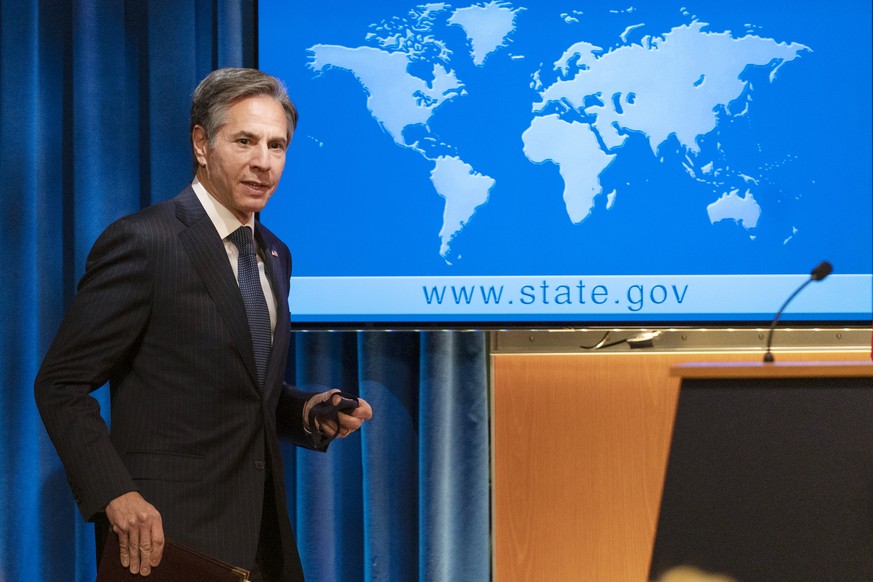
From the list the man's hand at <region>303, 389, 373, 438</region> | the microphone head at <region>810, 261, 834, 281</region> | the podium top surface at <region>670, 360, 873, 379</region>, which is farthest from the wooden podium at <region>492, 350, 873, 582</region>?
the podium top surface at <region>670, 360, 873, 379</region>

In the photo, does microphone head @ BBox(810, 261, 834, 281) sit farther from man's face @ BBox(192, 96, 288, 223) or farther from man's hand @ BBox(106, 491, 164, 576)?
man's hand @ BBox(106, 491, 164, 576)

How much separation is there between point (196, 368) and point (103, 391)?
114cm

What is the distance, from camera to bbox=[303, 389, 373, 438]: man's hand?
79.2 inches

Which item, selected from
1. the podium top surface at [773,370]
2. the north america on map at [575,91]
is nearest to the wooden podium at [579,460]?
the north america on map at [575,91]

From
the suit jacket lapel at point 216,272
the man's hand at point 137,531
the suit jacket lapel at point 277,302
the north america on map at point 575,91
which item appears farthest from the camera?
the north america on map at point 575,91

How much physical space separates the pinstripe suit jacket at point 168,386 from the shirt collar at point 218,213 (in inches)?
2.0

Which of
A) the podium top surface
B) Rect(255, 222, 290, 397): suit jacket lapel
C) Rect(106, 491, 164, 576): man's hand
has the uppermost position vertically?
Rect(255, 222, 290, 397): suit jacket lapel

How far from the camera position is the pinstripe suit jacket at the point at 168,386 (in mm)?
1724

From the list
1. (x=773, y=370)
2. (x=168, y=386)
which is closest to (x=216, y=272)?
(x=168, y=386)

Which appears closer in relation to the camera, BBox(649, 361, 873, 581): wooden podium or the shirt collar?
BBox(649, 361, 873, 581): wooden podium

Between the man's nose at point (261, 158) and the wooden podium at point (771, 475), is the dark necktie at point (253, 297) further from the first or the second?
the wooden podium at point (771, 475)

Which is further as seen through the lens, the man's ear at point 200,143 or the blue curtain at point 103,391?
the blue curtain at point 103,391

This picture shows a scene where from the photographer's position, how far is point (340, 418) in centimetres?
203

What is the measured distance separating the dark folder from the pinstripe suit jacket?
0.31ft
